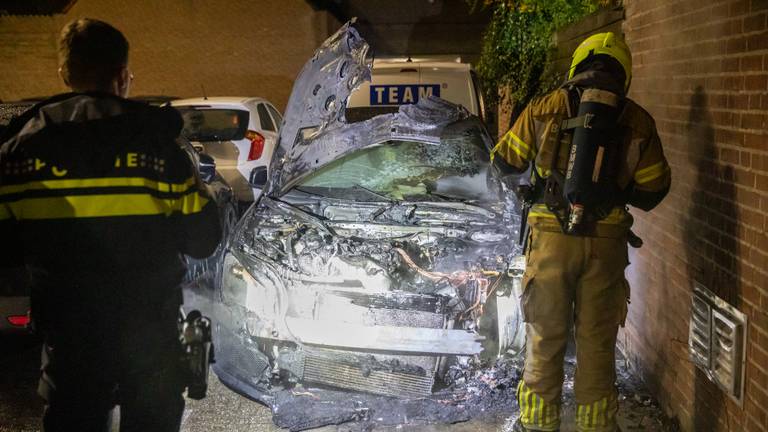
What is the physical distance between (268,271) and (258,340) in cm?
37

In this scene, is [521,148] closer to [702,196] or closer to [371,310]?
[702,196]

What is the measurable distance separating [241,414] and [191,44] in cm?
1527

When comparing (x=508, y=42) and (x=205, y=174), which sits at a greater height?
(x=508, y=42)

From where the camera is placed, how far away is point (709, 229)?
3426 millimetres

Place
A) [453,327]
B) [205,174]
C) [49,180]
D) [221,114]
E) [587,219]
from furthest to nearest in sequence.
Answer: [221,114] < [205,174] < [453,327] < [587,219] < [49,180]

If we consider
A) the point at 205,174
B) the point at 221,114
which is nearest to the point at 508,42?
the point at 221,114

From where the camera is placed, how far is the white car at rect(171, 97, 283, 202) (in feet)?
29.1

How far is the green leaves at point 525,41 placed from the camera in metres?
7.69

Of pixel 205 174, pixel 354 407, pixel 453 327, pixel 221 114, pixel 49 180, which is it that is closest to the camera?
pixel 49 180

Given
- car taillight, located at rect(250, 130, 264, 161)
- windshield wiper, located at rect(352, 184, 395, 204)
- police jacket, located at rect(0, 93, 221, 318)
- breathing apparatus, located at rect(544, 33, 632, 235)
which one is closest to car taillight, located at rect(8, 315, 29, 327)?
windshield wiper, located at rect(352, 184, 395, 204)

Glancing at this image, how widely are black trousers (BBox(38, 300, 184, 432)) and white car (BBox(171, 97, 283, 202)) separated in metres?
6.47

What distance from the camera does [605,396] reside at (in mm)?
3438

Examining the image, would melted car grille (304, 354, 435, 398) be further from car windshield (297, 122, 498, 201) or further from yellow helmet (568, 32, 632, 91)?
yellow helmet (568, 32, 632, 91)

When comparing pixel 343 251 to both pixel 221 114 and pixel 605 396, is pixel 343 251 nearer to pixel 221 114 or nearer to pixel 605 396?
pixel 605 396
